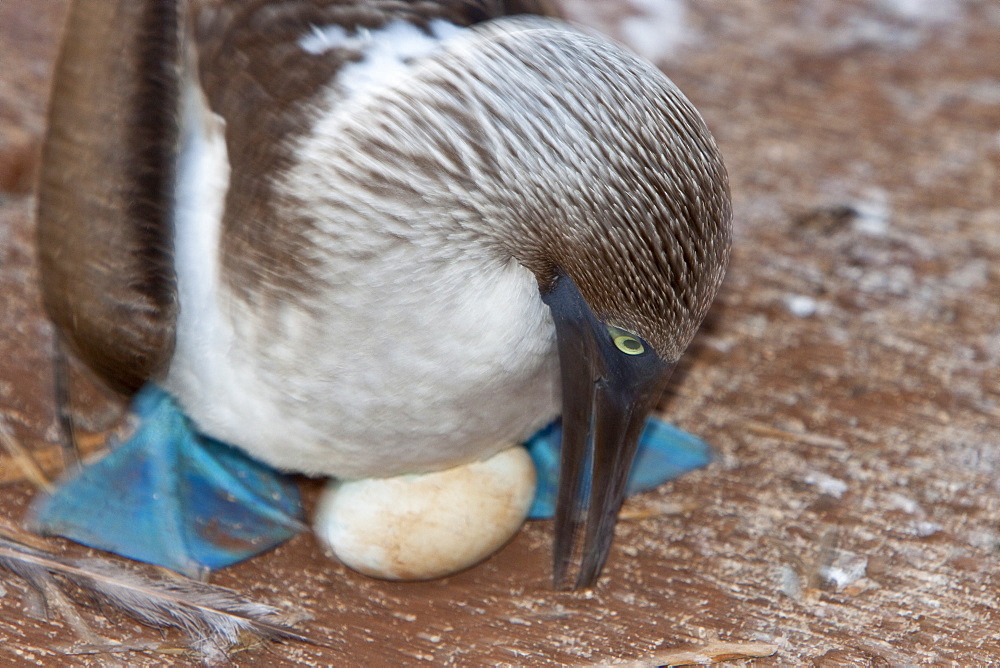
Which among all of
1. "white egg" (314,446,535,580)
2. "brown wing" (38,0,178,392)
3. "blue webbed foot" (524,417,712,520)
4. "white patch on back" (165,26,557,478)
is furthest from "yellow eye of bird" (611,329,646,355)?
"brown wing" (38,0,178,392)

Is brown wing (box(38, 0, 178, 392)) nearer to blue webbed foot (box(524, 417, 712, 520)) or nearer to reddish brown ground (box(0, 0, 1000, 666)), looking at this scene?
reddish brown ground (box(0, 0, 1000, 666))

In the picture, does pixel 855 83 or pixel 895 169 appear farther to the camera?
pixel 855 83

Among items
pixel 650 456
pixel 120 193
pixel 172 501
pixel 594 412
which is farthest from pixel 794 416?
pixel 120 193

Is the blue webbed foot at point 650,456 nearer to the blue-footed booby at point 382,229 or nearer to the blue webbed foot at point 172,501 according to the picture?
the blue-footed booby at point 382,229

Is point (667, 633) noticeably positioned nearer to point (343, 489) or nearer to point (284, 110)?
point (343, 489)

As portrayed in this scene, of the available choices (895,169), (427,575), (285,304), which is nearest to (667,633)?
(427,575)

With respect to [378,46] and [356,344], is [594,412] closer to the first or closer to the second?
[356,344]
